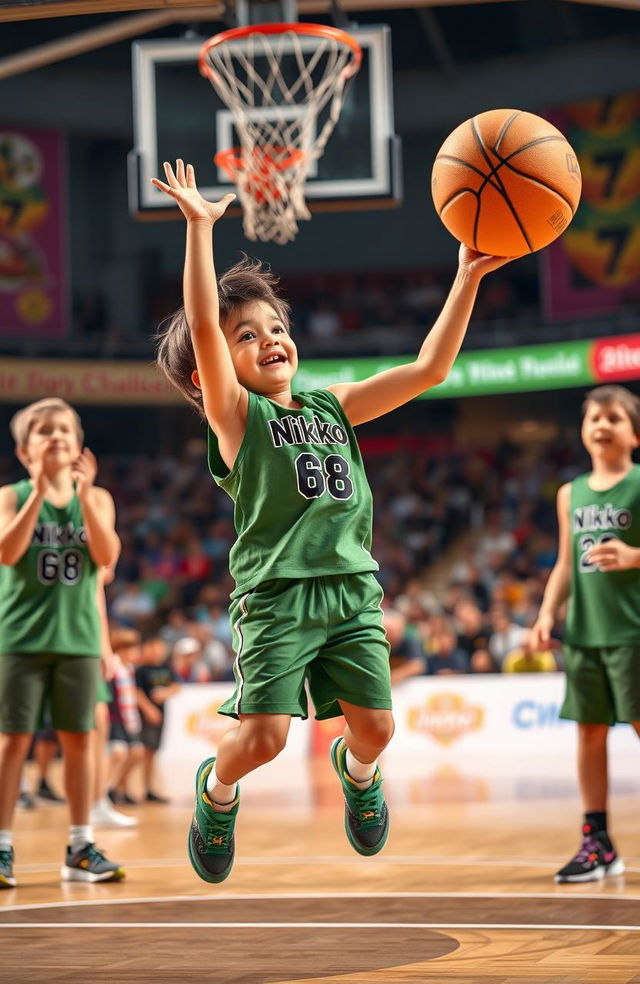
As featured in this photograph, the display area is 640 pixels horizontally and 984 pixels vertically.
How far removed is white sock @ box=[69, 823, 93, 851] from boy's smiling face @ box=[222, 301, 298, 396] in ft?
8.08

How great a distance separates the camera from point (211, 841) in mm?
3693

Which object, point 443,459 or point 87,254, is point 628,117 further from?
point 87,254

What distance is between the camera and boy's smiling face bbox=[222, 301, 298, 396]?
366 cm

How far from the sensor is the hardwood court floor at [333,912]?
3.42 meters

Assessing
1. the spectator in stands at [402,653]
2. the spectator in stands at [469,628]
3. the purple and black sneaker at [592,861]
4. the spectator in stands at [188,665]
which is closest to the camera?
the purple and black sneaker at [592,861]

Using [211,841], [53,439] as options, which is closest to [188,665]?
[53,439]

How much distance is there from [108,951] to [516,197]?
8.37 ft

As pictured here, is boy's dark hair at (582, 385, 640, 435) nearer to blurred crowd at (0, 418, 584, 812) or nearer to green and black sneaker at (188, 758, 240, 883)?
green and black sneaker at (188, 758, 240, 883)

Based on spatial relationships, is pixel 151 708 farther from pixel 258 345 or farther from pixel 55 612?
pixel 258 345

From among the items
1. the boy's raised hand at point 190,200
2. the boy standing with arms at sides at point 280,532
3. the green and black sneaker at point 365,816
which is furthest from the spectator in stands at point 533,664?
the boy's raised hand at point 190,200

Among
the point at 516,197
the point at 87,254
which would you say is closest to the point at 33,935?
the point at 516,197

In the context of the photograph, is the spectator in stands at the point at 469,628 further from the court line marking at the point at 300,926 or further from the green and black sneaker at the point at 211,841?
the green and black sneaker at the point at 211,841

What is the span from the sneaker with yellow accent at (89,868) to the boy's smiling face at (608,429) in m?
2.63

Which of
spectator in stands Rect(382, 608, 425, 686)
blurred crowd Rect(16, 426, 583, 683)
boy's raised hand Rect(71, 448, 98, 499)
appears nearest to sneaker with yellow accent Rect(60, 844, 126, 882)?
boy's raised hand Rect(71, 448, 98, 499)
